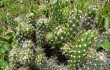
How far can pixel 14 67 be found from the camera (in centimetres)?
344

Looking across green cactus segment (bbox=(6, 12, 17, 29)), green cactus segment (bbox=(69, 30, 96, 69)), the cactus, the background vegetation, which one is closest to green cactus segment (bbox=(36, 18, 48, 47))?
the background vegetation

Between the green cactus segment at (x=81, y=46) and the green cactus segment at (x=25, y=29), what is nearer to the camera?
the green cactus segment at (x=81, y=46)

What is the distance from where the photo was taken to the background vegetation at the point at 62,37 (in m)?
2.95

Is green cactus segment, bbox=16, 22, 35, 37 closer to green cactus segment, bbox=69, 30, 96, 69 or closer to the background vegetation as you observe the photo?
the background vegetation

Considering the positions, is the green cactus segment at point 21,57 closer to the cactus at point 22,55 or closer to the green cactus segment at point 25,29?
the cactus at point 22,55

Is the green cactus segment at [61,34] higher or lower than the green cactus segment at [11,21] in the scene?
higher

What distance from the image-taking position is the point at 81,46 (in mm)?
2852

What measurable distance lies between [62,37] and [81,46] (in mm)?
386

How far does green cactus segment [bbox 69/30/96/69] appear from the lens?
2.83 meters

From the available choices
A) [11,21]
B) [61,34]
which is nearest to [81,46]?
[61,34]

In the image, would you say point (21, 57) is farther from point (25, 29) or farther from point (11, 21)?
point (11, 21)

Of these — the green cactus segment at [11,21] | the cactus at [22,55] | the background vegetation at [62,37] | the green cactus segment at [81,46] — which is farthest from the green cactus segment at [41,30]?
the green cactus segment at [11,21]

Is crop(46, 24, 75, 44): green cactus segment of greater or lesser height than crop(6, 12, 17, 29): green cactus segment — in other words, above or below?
above

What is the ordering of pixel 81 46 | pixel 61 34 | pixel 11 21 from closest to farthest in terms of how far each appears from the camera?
1. pixel 81 46
2. pixel 61 34
3. pixel 11 21
